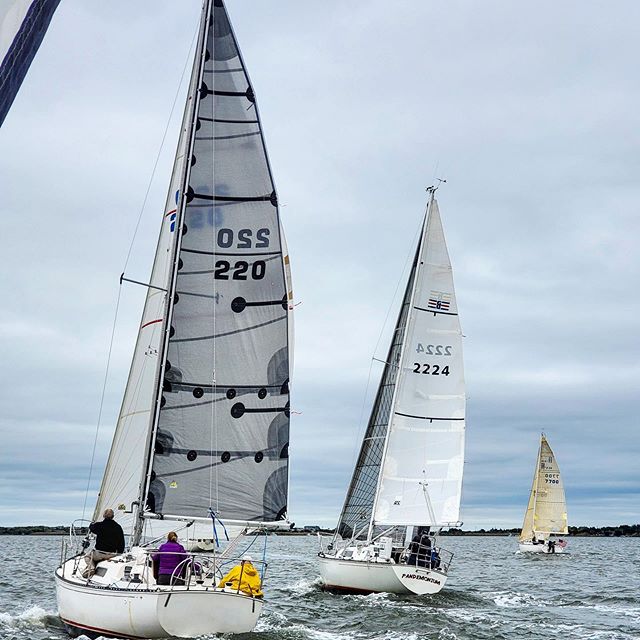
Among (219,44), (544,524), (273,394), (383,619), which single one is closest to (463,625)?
(383,619)

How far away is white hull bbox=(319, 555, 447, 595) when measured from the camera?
82.5ft

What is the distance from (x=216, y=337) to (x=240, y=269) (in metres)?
1.43

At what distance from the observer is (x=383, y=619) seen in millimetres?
20812

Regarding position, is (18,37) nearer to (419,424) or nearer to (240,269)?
(240,269)

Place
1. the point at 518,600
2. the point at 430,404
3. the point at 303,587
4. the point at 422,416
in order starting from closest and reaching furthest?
the point at 518,600, the point at 303,587, the point at 422,416, the point at 430,404

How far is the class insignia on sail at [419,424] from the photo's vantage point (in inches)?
1190

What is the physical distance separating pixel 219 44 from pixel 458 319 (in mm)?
15985

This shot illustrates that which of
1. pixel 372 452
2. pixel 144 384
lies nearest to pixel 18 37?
pixel 144 384

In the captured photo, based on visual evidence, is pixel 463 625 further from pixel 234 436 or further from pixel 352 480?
pixel 352 480

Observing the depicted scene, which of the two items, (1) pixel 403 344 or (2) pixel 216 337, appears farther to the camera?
(1) pixel 403 344

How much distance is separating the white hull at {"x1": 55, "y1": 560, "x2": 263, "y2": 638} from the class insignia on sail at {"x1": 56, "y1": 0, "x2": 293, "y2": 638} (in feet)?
4.83

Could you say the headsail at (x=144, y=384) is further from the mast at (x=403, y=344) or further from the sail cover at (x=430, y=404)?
the sail cover at (x=430, y=404)

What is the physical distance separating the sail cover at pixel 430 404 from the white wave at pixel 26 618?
13153mm

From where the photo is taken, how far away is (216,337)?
17438mm
